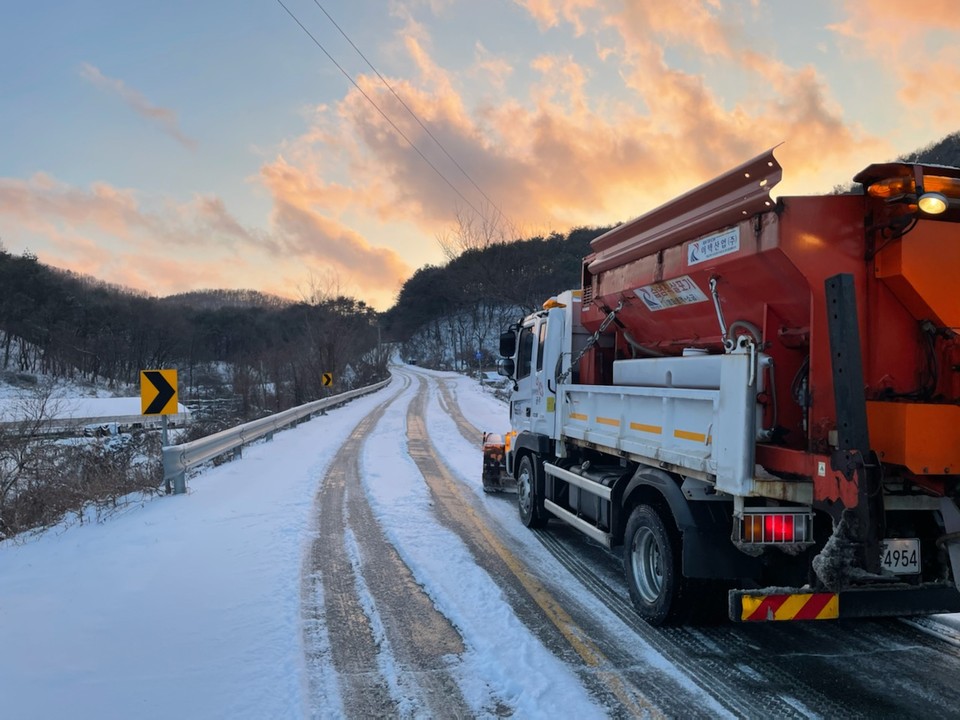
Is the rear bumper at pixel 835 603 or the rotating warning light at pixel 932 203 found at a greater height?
the rotating warning light at pixel 932 203

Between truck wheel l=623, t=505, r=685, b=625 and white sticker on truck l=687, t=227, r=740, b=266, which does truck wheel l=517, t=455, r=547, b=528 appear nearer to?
truck wheel l=623, t=505, r=685, b=625

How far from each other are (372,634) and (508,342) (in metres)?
4.91

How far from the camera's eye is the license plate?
3.36 meters

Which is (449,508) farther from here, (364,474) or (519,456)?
(364,474)

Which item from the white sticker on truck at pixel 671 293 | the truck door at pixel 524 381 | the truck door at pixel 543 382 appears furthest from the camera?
the truck door at pixel 524 381

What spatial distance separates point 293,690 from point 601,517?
3.17m

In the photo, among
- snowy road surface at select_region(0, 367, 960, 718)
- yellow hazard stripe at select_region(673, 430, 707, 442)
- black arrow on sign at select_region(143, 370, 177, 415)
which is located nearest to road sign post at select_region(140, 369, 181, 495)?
black arrow on sign at select_region(143, 370, 177, 415)

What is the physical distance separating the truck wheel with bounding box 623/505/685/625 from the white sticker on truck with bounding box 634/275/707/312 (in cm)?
179

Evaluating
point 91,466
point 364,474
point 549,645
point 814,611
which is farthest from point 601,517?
point 91,466

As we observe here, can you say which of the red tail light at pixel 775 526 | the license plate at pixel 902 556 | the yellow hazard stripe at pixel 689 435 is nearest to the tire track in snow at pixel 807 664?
the license plate at pixel 902 556

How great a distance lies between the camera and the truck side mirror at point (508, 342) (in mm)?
8477

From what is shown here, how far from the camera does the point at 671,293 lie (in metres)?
5.21

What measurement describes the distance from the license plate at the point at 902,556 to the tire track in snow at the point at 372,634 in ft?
8.35

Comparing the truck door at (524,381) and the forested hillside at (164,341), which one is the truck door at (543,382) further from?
the forested hillside at (164,341)
